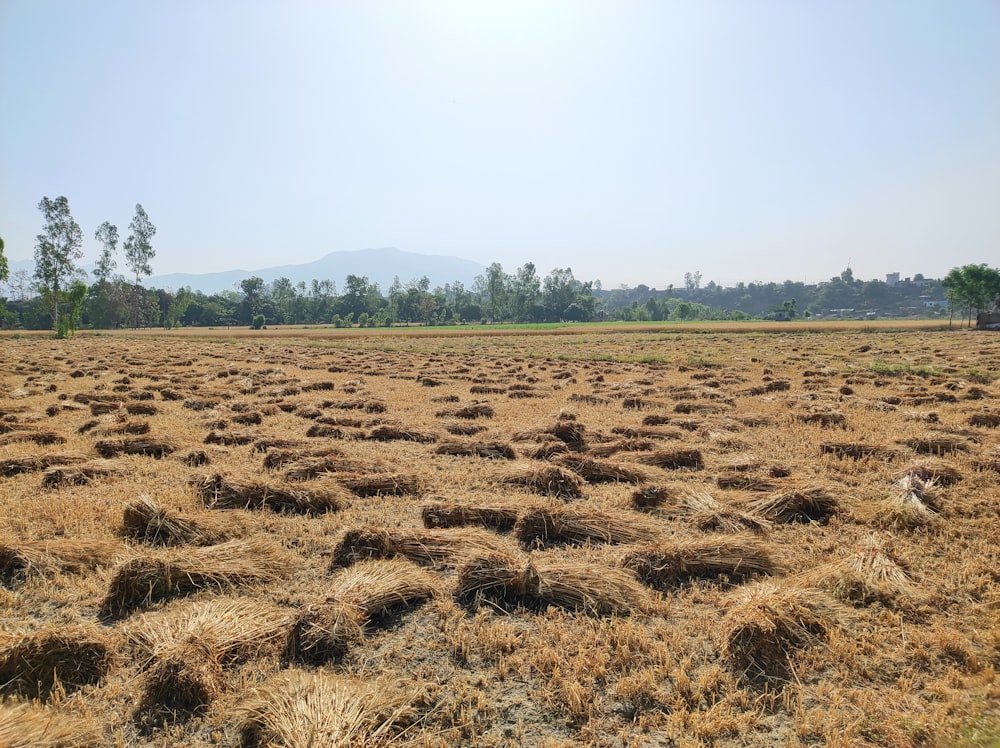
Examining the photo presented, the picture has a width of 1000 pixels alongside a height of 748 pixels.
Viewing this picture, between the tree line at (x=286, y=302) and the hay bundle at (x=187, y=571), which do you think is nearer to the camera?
the hay bundle at (x=187, y=571)

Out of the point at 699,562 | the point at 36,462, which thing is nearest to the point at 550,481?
the point at 699,562

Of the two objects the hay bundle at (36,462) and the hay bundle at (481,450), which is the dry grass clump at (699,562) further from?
the hay bundle at (36,462)

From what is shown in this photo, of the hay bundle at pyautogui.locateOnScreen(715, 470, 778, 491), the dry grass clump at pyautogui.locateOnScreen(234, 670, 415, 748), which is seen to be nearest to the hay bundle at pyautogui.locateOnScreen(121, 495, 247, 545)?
the dry grass clump at pyautogui.locateOnScreen(234, 670, 415, 748)

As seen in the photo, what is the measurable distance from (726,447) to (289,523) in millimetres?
8036

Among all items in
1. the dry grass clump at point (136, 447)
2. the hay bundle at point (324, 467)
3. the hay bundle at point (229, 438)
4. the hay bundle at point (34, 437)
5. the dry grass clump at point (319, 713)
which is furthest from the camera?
the hay bundle at point (229, 438)

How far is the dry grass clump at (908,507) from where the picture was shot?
240 inches

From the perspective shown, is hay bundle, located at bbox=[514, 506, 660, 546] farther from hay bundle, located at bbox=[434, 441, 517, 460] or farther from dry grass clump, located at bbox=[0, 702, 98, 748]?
dry grass clump, located at bbox=[0, 702, 98, 748]

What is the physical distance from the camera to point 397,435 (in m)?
11.1

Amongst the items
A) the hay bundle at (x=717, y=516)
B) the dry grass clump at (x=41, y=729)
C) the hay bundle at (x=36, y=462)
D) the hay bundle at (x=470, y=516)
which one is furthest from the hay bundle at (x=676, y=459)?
the hay bundle at (x=36, y=462)

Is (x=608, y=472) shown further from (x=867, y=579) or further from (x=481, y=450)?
(x=867, y=579)

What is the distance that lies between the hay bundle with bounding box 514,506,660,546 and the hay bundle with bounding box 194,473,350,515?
2676 millimetres

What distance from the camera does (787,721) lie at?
3.29 metres

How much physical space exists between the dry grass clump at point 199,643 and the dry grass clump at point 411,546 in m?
1.07

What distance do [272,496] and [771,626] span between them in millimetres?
6164
